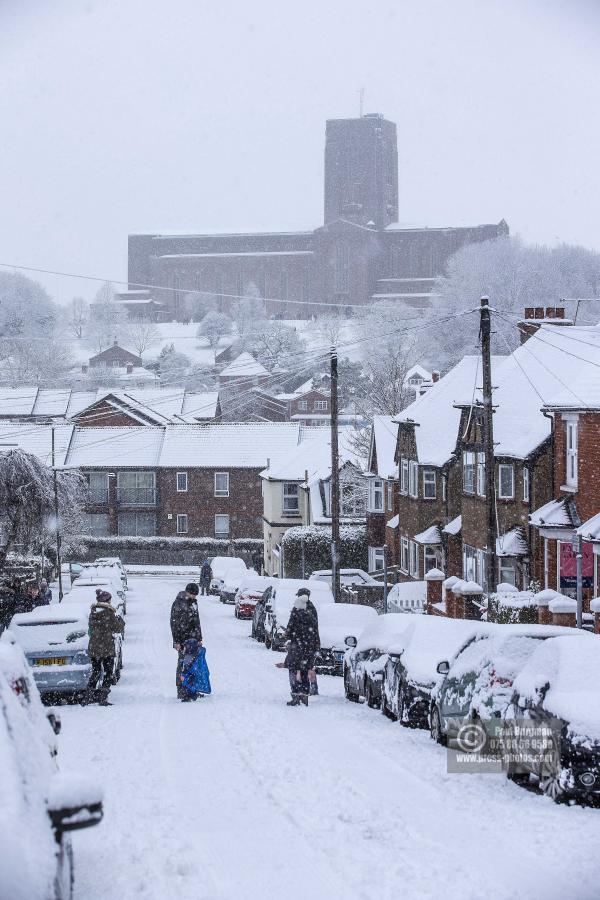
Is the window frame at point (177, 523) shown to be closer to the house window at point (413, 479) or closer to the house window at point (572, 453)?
the house window at point (413, 479)

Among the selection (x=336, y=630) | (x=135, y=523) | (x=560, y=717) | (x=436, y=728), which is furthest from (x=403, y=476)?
(x=135, y=523)

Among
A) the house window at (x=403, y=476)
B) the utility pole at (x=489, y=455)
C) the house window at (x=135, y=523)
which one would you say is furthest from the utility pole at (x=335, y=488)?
the house window at (x=135, y=523)

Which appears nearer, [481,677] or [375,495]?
[481,677]

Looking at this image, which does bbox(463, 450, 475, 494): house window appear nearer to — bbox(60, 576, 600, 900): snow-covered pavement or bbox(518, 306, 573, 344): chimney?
bbox(518, 306, 573, 344): chimney

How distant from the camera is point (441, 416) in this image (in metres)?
41.8

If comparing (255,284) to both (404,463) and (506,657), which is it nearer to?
(404,463)

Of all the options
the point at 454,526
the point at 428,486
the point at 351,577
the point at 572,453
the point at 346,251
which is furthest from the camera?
the point at 346,251

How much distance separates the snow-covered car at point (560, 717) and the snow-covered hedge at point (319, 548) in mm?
42489

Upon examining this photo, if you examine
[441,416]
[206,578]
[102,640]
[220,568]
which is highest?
[441,416]

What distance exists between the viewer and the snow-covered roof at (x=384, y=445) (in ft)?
156

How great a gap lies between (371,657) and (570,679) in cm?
684

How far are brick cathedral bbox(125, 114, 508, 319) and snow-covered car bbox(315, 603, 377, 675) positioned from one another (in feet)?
513

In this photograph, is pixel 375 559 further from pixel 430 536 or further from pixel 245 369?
pixel 245 369

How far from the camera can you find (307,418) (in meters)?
115
